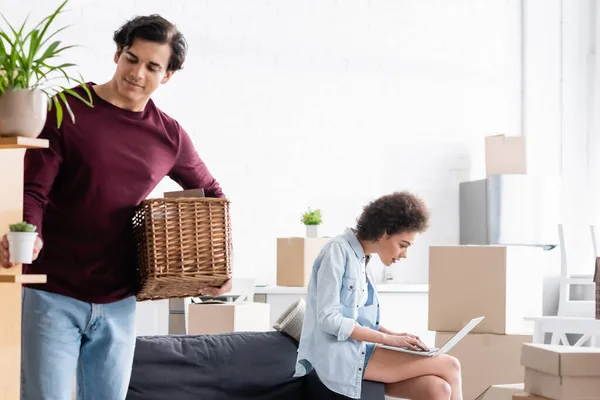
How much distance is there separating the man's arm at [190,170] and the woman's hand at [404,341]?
1106 mm

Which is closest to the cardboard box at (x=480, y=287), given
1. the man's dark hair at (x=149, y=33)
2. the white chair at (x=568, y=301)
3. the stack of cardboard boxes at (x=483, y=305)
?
the stack of cardboard boxes at (x=483, y=305)

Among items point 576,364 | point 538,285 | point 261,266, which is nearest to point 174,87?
point 261,266

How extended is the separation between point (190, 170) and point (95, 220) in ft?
1.19

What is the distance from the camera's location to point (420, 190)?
23.2 feet

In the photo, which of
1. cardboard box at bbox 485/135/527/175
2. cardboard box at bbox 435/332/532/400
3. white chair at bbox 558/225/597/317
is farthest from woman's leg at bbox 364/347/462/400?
cardboard box at bbox 485/135/527/175

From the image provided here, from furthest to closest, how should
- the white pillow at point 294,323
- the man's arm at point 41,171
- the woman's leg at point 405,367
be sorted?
the white pillow at point 294,323 < the woman's leg at point 405,367 < the man's arm at point 41,171

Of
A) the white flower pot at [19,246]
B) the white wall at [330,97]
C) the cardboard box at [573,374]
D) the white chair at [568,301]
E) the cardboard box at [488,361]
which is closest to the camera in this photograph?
the white flower pot at [19,246]

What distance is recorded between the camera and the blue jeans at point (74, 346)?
1822 mm

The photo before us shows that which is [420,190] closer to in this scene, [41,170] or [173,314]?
[173,314]

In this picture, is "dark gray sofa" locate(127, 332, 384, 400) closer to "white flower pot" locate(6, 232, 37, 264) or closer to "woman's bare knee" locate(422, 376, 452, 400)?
"woman's bare knee" locate(422, 376, 452, 400)

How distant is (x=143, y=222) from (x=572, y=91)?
596cm

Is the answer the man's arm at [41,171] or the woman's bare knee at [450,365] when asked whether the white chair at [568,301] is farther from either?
the man's arm at [41,171]

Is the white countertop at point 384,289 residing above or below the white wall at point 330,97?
below

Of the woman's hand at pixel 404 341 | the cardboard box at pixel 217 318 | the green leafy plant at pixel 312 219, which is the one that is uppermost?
the green leafy plant at pixel 312 219
